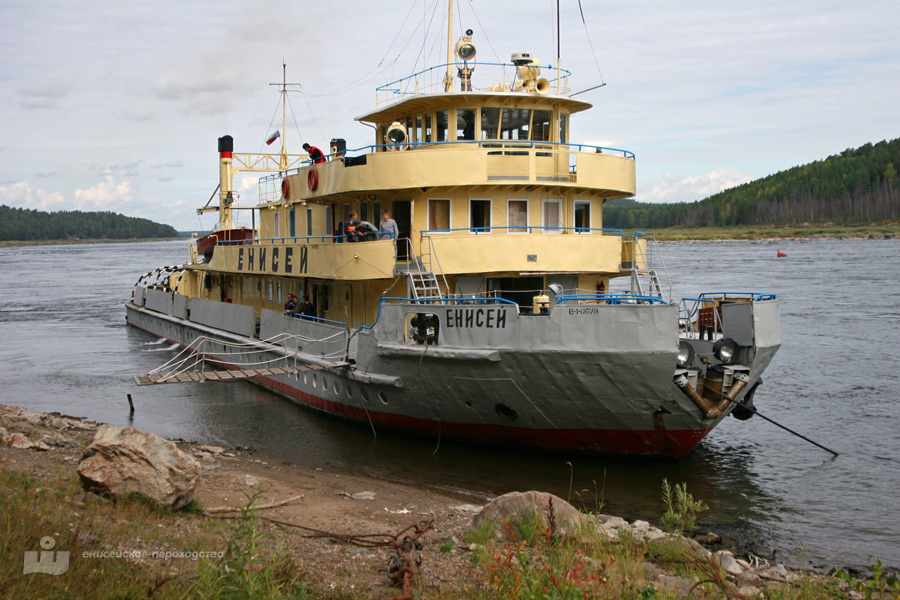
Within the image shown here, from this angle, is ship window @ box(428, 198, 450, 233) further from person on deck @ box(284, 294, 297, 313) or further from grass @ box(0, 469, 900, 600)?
grass @ box(0, 469, 900, 600)

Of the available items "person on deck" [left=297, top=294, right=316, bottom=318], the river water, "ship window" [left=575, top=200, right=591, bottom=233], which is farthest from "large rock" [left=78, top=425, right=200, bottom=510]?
"ship window" [left=575, top=200, right=591, bottom=233]

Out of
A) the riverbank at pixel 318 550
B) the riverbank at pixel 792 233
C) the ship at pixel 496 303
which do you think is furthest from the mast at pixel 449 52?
the riverbank at pixel 792 233

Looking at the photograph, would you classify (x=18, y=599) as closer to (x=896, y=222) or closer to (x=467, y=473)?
(x=467, y=473)

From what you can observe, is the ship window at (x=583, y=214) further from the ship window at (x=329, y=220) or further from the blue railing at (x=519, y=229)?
the ship window at (x=329, y=220)

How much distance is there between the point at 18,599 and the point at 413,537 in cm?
436

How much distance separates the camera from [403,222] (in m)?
15.3

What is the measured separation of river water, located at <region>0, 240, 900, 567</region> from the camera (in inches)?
455

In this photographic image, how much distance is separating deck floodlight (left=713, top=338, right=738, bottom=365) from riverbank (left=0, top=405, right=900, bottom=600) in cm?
349

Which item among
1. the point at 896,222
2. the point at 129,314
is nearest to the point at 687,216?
the point at 896,222

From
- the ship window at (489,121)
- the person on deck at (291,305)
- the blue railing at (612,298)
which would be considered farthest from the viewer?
the person on deck at (291,305)

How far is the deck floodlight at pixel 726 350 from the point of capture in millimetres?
12633

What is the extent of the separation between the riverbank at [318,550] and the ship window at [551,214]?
6325 millimetres

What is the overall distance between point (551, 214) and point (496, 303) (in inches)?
135

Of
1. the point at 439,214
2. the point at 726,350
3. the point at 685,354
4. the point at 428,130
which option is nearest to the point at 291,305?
the point at 439,214
